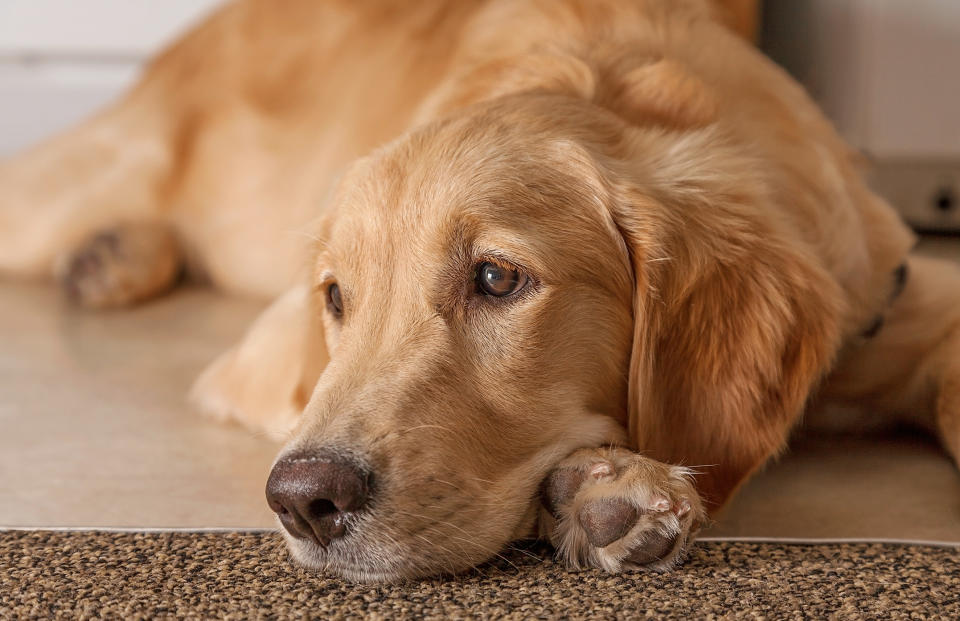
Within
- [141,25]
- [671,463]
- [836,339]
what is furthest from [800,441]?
[141,25]

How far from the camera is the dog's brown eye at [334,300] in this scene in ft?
6.55

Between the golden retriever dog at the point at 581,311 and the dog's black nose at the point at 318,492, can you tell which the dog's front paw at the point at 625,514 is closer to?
the golden retriever dog at the point at 581,311

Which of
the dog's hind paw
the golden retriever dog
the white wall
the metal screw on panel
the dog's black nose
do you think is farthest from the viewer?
the white wall

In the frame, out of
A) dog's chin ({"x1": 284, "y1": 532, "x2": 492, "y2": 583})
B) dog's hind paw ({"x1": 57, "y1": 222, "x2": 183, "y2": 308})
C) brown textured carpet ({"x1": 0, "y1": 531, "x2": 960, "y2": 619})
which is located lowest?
dog's hind paw ({"x1": 57, "y1": 222, "x2": 183, "y2": 308})

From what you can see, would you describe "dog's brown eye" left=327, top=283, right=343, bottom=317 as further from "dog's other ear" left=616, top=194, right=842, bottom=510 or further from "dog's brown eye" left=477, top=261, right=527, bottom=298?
"dog's other ear" left=616, top=194, right=842, bottom=510

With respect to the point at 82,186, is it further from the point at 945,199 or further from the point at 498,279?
the point at 945,199

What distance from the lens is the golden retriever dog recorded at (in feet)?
5.28

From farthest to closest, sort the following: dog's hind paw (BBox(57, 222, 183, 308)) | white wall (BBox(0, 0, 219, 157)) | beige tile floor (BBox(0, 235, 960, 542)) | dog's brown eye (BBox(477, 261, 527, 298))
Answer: white wall (BBox(0, 0, 219, 157)) → dog's hind paw (BBox(57, 222, 183, 308)) → beige tile floor (BBox(0, 235, 960, 542)) → dog's brown eye (BBox(477, 261, 527, 298))

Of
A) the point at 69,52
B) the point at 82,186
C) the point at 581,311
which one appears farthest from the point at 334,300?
the point at 69,52

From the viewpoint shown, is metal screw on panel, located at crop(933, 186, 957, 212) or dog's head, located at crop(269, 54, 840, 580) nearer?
dog's head, located at crop(269, 54, 840, 580)

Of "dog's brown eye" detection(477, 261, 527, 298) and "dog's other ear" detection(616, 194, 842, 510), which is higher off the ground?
"dog's brown eye" detection(477, 261, 527, 298)

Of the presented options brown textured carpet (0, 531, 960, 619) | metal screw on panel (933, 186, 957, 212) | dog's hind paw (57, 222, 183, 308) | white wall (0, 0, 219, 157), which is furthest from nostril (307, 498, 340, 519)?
white wall (0, 0, 219, 157)

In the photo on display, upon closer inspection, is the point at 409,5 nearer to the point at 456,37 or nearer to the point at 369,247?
the point at 456,37

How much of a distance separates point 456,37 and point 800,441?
63.1 inches
